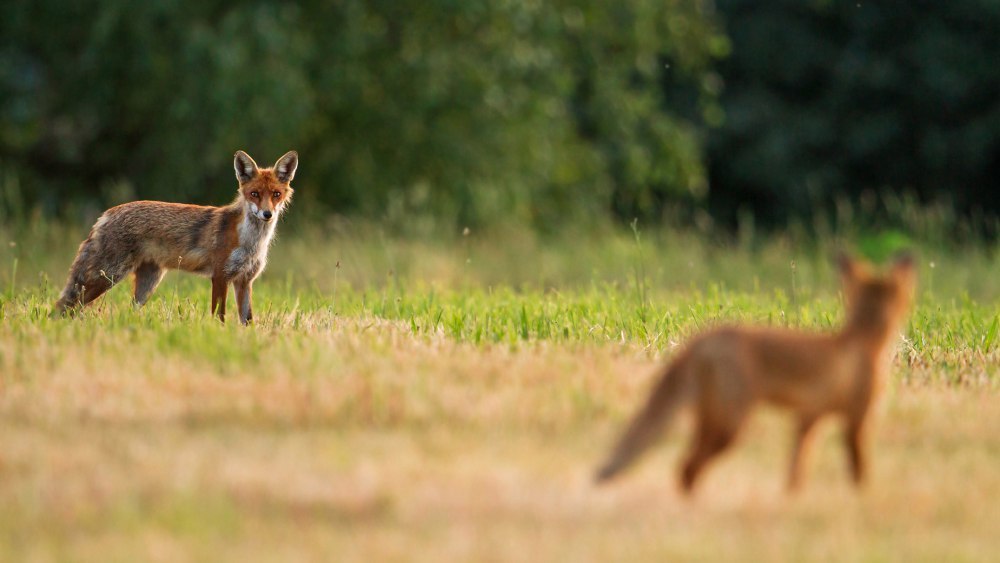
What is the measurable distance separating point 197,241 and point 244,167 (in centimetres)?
64

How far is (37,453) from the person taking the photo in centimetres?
508

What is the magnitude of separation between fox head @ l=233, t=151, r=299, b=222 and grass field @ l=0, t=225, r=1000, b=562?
0.85 metres

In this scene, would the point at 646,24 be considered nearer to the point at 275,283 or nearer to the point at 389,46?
the point at 389,46

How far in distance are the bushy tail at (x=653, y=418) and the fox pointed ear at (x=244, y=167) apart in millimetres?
5028

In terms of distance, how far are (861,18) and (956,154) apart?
3.77 m

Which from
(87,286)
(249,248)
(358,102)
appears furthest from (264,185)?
(358,102)

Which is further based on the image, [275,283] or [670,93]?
[670,93]

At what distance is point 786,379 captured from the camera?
4.60 metres

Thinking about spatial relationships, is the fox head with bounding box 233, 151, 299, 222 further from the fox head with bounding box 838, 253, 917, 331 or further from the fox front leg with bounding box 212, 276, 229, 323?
the fox head with bounding box 838, 253, 917, 331

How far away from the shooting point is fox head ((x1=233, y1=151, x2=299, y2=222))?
884cm

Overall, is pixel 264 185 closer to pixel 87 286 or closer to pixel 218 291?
pixel 218 291

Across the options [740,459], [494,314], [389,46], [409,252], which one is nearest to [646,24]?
[389,46]

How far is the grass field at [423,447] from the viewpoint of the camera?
4324mm

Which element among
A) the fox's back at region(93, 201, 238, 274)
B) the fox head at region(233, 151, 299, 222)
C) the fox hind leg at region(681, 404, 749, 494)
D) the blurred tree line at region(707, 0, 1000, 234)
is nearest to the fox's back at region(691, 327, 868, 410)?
the fox hind leg at region(681, 404, 749, 494)
